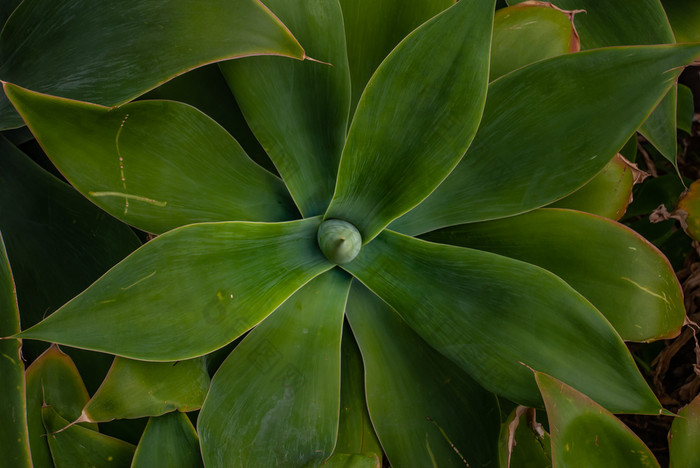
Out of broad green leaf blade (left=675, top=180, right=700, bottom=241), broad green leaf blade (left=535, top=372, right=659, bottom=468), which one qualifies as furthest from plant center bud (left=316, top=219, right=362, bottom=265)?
broad green leaf blade (left=675, top=180, right=700, bottom=241)

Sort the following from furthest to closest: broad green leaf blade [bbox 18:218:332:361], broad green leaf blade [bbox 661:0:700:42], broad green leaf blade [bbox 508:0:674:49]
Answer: broad green leaf blade [bbox 661:0:700:42] < broad green leaf blade [bbox 508:0:674:49] < broad green leaf blade [bbox 18:218:332:361]

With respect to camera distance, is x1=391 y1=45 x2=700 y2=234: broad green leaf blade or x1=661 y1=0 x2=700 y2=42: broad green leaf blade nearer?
x1=391 y1=45 x2=700 y2=234: broad green leaf blade

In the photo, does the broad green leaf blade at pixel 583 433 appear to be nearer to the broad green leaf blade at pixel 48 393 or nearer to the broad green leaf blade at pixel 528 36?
the broad green leaf blade at pixel 528 36

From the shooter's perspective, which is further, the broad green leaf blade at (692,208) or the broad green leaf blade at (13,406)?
the broad green leaf blade at (692,208)

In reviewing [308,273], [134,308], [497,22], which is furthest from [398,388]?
[497,22]

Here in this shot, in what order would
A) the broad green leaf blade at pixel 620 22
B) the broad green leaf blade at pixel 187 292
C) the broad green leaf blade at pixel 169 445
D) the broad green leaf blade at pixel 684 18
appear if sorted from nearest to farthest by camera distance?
the broad green leaf blade at pixel 187 292 < the broad green leaf blade at pixel 169 445 < the broad green leaf blade at pixel 620 22 < the broad green leaf blade at pixel 684 18

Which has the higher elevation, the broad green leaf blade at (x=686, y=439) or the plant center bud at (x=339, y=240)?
the plant center bud at (x=339, y=240)

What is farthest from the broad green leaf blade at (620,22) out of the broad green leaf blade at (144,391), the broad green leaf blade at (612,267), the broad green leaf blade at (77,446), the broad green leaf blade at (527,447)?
the broad green leaf blade at (77,446)

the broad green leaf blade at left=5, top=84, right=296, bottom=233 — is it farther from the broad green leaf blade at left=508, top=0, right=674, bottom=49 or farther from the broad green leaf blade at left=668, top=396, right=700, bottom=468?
the broad green leaf blade at left=668, top=396, right=700, bottom=468
